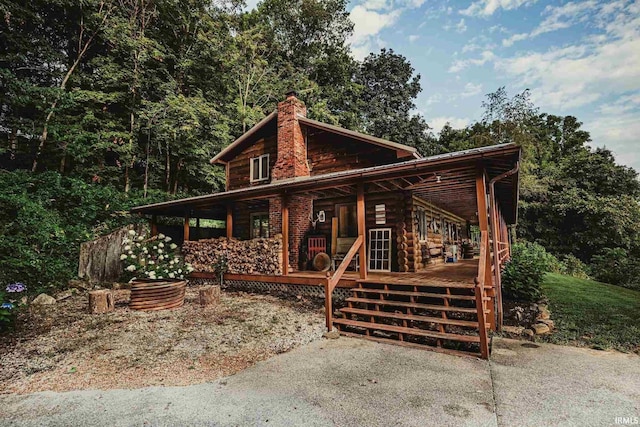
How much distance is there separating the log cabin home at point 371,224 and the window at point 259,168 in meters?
0.05

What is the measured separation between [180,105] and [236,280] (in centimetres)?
1081

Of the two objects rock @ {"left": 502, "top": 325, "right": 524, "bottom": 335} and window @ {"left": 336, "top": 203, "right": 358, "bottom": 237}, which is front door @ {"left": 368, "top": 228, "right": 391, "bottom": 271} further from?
rock @ {"left": 502, "top": 325, "right": 524, "bottom": 335}

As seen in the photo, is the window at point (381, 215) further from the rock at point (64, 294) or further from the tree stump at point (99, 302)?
the rock at point (64, 294)

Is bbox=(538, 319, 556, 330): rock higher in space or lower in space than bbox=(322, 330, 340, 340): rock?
higher

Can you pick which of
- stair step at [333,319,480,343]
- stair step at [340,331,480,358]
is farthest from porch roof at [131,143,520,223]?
stair step at [340,331,480,358]

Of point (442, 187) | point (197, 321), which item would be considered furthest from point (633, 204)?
point (197, 321)

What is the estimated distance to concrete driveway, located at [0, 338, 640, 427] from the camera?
284 cm

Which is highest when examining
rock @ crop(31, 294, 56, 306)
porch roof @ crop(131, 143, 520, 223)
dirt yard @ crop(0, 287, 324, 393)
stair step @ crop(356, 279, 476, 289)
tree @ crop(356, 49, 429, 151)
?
tree @ crop(356, 49, 429, 151)

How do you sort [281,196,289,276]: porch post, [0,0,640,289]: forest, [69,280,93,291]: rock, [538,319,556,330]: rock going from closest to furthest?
[538,319,556,330]: rock
[281,196,289,276]: porch post
[69,280,93,291]: rock
[0,0,640,289]: forest

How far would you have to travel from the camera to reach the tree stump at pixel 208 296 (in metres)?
7.39

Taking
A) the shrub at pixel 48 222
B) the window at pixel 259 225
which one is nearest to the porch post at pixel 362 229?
the window at pixel 259 225

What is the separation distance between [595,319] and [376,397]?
6.17 m

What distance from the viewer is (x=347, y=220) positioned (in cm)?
1013

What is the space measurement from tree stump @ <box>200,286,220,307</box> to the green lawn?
285 inches
